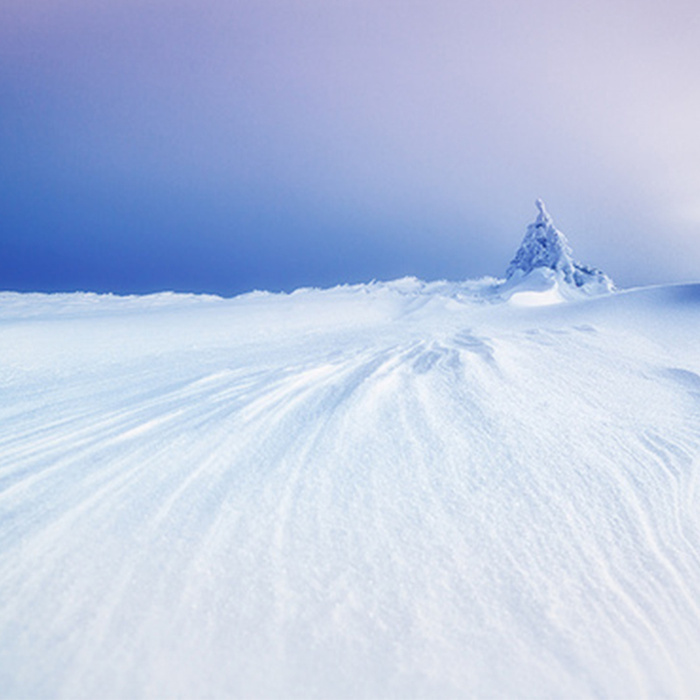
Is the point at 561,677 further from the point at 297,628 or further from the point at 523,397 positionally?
the point at 523,397

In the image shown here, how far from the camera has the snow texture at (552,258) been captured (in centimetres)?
2655

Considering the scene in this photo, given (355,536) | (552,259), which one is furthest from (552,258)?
(355,536)

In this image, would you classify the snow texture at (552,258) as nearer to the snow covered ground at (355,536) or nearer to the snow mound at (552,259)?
the snow mound at (552,259)

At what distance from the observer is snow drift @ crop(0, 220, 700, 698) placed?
121cm

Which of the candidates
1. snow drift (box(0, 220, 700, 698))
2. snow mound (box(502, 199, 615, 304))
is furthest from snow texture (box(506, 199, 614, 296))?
snow drift (box(0, 220, 700, 698))

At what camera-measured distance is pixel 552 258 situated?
2681 centimetres

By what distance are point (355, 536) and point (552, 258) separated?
28779 millimetres

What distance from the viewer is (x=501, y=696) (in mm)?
1142

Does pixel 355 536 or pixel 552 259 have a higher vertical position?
pixel 552 259

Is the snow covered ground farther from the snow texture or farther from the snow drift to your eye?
the snow texture

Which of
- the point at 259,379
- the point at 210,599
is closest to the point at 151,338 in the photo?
the point at 259,379

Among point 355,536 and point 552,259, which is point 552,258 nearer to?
point 552,259

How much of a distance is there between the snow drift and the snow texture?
25082mm

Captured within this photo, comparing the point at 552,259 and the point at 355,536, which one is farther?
the point at 552,259
